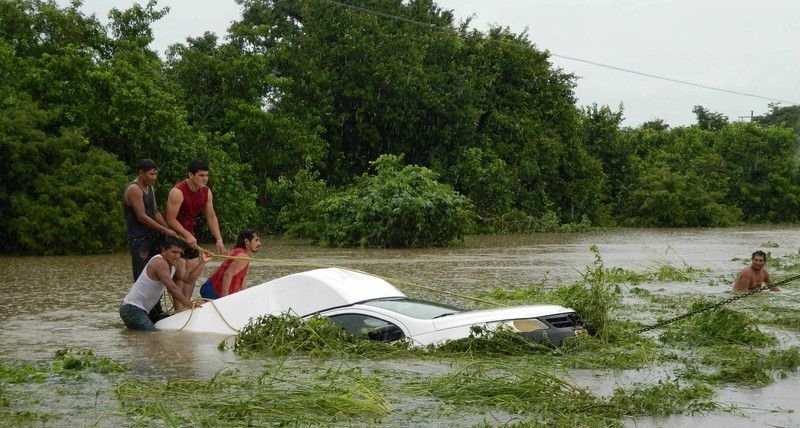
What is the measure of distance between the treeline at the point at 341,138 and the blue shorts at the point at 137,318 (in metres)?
15.9

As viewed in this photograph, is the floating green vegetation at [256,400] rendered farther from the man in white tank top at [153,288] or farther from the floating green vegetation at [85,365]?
the man in white tank top at [153,288]

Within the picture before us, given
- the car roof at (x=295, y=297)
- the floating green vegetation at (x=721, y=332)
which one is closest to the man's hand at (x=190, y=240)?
the car roof at (x=295, y=297)

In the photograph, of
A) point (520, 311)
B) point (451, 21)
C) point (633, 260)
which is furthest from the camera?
point (451, 21)

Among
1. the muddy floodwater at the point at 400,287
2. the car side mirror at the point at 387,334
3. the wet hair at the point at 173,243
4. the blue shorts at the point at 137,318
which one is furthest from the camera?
the wet hair at the point at 173,243

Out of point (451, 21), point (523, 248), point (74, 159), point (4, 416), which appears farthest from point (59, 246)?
point (451, 21)

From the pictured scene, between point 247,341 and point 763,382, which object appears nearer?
point 763,382

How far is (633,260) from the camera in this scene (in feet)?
84.7

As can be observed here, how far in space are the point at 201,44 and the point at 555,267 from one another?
96.3ft

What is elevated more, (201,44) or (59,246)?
(201,44)

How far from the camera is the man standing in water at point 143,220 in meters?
13.2

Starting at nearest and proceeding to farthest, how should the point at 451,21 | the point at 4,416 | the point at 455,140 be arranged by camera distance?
the point at 4,416
the point at 455,140
the point at 451,21

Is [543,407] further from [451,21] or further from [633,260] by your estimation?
[451,21]

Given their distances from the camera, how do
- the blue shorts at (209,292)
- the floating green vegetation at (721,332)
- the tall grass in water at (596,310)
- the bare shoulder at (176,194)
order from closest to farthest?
the tall grass in water at (596,310), the floating green vegetation at (721,332), the bare shoulder at (176,194), the blue shorts at (209,292)

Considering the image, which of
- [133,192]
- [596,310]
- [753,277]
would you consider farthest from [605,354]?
[753,277]
